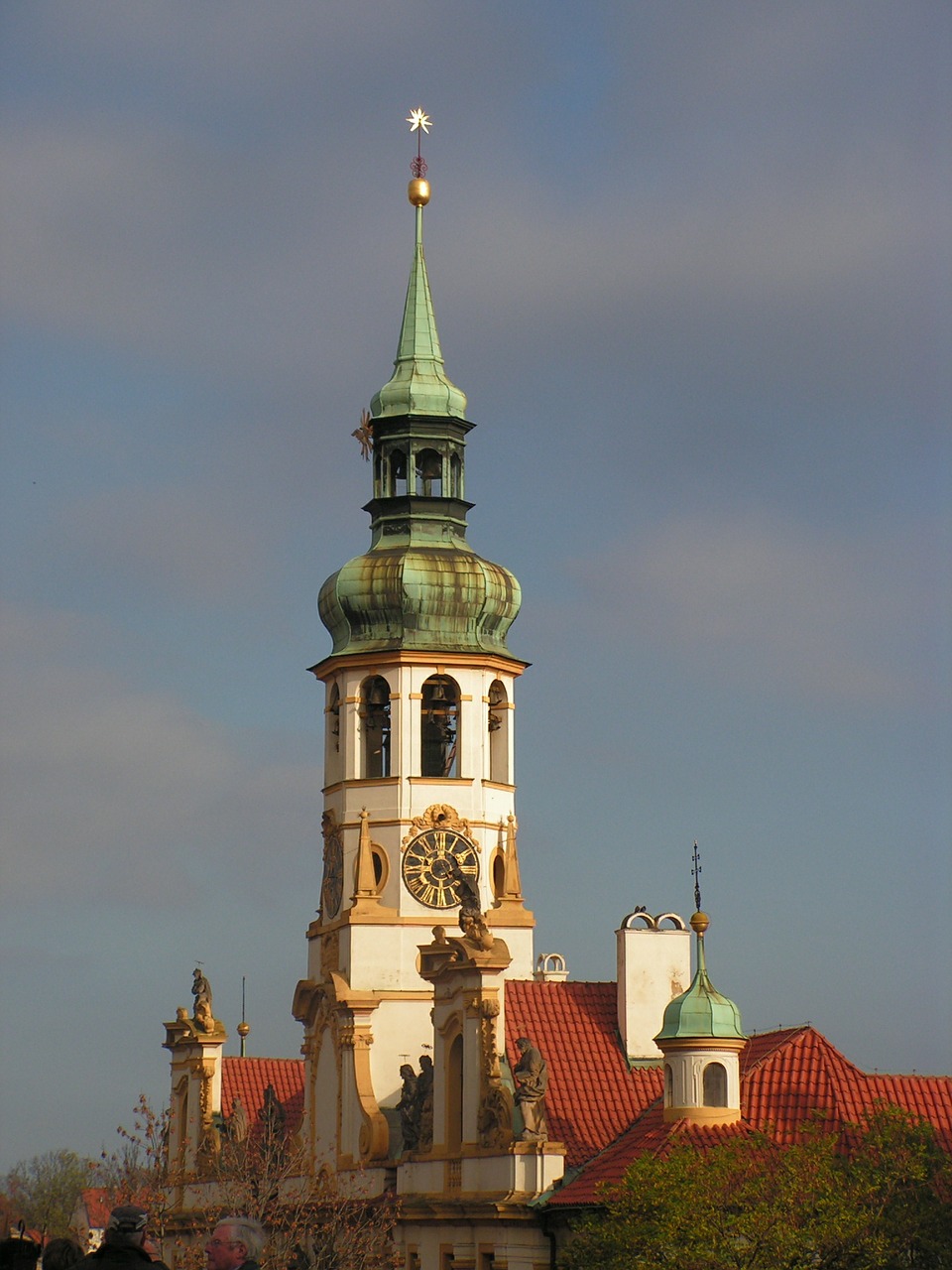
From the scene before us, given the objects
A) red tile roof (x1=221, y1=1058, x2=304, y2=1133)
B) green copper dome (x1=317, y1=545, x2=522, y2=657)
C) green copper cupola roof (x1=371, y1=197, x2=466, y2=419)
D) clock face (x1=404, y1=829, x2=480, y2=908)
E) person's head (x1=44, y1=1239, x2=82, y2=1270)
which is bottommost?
person's head (x1=44, y1=1239, x2=82, y2=1270)

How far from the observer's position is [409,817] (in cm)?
6097

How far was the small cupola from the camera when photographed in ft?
164

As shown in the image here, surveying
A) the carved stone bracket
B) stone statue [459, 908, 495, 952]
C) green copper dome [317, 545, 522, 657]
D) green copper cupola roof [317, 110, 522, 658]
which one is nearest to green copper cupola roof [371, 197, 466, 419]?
green copper cupola roof [317, 110, 522, 658]

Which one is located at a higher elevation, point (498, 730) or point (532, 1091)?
point (498, 730)

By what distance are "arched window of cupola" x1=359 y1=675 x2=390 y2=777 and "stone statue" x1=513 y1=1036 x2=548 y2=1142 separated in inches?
458

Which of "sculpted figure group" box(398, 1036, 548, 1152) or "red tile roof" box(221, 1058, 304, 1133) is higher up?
"red tile roof" box(221, 1058, 304, 1133)

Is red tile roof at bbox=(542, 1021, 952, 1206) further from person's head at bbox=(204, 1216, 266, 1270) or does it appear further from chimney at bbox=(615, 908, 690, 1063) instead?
person's head at bbox=(204, 1216, 266, 1270)

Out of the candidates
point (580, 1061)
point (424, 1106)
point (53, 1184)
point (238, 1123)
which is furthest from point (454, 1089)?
point (53, 1184)

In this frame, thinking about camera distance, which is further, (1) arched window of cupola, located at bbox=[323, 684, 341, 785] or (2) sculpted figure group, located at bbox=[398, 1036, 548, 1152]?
(1) arched window of cupola, located at bbox=[323, 684, 341, 785]

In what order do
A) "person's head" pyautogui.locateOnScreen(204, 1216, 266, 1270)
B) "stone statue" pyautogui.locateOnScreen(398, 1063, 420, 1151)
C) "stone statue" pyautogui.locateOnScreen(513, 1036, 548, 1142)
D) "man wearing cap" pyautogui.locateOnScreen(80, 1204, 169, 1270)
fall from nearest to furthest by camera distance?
"man wearing cap" pyautogui.locateOnScreen(80, 1204, 169, 1270) → "person's head" pyautogui.locateOnScreen(204, 1216, 266, 1270) → "stone statue" pyautogui.locateOnScreen(513, 1036, 548, 1142) → "stone statue" pyautogui.locateOnScreen(398, 1063, 420, 1151)

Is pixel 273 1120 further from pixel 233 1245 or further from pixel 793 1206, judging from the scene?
pixel 233 1245

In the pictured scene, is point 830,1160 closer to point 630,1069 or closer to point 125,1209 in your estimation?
point 630,1069

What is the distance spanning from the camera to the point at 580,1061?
186 ft

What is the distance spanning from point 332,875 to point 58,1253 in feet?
147
